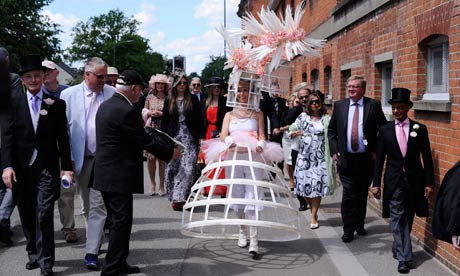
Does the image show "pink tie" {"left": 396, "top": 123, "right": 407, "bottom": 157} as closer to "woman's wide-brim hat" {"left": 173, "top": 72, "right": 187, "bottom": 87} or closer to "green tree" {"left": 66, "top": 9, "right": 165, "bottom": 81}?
"woman's wide-brim hat" {"left": 173, "top": 72, "right": 187, "bottom": 87}

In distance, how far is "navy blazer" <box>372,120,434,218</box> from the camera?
615cm

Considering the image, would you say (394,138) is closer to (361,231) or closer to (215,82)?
(361,231)

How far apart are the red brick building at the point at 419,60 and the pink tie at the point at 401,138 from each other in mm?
457

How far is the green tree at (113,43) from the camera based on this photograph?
94.3 meters

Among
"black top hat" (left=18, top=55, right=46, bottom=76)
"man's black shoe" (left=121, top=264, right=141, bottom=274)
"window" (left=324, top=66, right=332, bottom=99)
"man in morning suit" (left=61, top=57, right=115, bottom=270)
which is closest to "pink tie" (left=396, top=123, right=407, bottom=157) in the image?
"man's black shoe" (left=121, top=264, right=141, bottom=274)

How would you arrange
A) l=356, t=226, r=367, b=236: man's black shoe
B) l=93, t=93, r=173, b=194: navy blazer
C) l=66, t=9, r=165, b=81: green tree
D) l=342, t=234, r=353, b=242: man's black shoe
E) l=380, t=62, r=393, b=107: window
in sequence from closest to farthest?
l=93, t=93, r=173, b=194: navy blazer → l=342, t=234, r=353, b=242: man's black shoe → l=356, t=226, r=367, b=236: man's black shoe → l=380, t=62, r=393, b=107: window → l=66, t=9, r=165, b=81: green tree

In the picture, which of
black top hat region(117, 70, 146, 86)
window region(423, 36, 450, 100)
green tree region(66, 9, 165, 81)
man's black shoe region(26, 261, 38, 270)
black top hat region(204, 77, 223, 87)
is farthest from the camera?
green tree region(66, 9, 165, 81)

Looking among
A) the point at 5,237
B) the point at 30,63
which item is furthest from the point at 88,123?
the point at 5,237

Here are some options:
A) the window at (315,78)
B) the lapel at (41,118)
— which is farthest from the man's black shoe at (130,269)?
the window at (315,78)

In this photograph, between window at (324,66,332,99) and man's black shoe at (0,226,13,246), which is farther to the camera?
window at (324,66,332,99)

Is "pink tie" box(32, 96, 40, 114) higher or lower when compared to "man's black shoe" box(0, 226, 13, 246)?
higher

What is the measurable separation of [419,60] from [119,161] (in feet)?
13.2

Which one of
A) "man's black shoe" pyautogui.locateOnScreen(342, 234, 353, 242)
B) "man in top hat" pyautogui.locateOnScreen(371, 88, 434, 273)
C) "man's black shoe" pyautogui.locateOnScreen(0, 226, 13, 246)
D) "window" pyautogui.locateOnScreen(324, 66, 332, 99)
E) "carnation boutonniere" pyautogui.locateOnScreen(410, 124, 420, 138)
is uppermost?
"window" pyautogui.locateOnScreen(324, 66, 332, 99)

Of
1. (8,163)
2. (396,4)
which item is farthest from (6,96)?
(396,4)
